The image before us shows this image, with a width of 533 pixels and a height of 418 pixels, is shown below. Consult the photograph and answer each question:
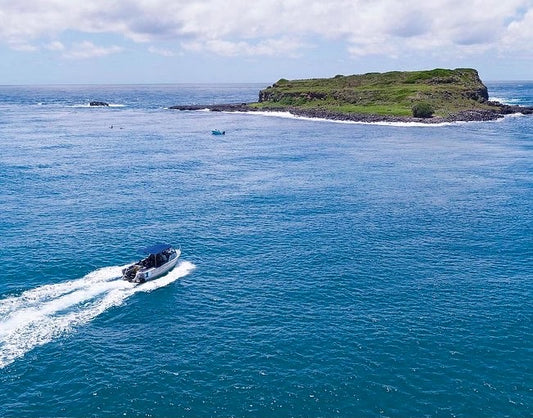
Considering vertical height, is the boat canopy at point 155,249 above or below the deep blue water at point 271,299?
above

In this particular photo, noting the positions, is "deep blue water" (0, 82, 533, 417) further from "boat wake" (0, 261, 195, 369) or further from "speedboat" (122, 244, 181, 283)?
"speedboat" (122, 244, 181, 283)

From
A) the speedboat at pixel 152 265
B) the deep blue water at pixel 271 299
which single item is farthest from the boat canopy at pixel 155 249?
the deep blue water at pixel 271 299

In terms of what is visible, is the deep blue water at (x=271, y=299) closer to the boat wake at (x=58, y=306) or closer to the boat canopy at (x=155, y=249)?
the boat wake at (x=58, y=306)

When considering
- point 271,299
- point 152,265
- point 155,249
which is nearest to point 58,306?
point 152,265

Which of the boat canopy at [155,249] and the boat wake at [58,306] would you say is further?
the boat canopy at [155,249]

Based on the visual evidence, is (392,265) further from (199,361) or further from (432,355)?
(199,361)

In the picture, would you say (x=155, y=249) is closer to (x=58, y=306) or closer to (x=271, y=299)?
(x=58, y=306)

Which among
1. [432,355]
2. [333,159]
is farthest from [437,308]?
[333,159]
